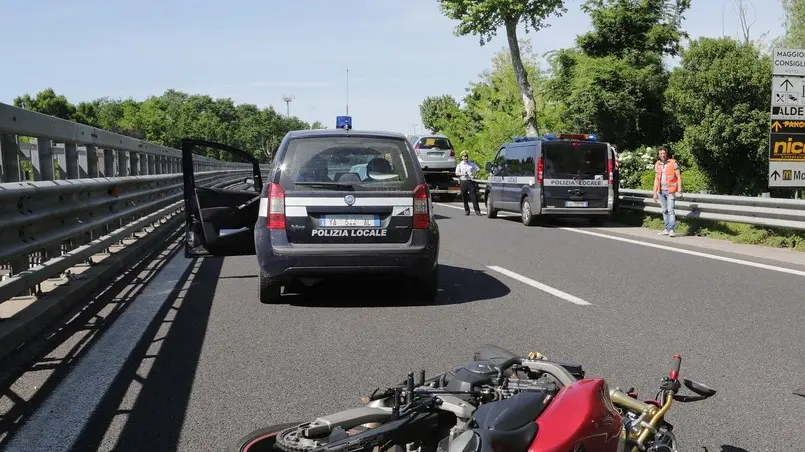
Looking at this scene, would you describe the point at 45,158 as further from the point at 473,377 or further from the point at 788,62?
the point at 788,62

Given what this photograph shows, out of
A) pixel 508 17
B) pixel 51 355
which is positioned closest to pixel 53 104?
pixel 508 17

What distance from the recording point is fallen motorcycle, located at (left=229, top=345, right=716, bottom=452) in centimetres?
243

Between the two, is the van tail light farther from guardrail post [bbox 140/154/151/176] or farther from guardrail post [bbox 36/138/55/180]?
guardrail post [bbox 36/138/55/180]

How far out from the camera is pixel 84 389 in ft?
15.7

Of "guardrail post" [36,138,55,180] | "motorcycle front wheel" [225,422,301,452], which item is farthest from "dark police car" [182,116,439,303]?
"motorcycle front wheel" [225,422,301,452]

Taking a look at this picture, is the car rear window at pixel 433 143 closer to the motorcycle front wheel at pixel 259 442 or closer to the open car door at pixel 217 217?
the open car door at pixel 217 217

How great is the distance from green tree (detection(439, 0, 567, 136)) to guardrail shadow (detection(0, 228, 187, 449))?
28.3 metres

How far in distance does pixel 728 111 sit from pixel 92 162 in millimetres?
22936

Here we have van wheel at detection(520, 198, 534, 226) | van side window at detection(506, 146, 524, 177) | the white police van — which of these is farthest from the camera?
van side window at detection(506, 146, 524, 177)

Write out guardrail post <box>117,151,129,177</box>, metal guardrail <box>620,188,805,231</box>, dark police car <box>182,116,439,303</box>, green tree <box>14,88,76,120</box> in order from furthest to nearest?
green tree <box>14,88,76,120</box>
guardrail post <box>117,151,129,177</box>
metal guardrail <box>620,188,805,231</box>
dark police car <box>182,116,439,303</box>

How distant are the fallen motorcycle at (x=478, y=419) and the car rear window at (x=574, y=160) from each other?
15.2m

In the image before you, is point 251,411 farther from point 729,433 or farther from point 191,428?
point 729,433

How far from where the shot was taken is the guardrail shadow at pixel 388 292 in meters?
7.98

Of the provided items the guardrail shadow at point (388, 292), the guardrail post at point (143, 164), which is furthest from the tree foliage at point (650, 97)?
the guardrail shadow at point (388, 292)
